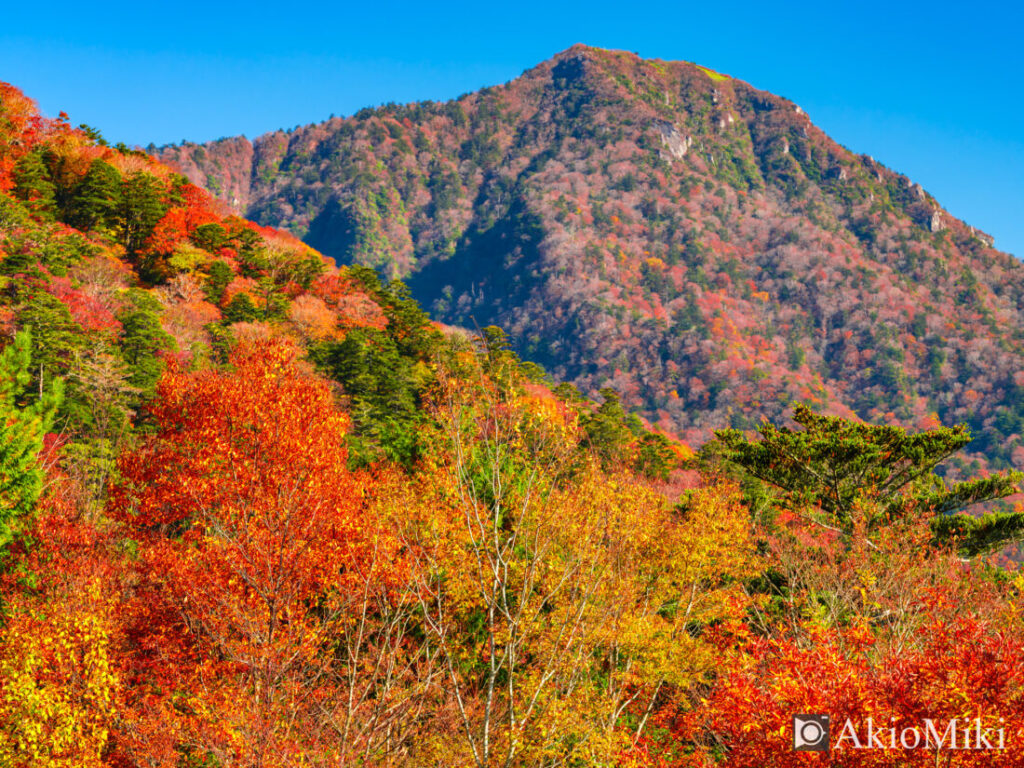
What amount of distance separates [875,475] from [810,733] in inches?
819

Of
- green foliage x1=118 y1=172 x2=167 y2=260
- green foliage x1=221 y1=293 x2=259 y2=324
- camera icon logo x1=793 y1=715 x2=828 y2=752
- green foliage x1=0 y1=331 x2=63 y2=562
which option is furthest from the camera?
green foliage x1=118 y1=172 x2=167 y2=260

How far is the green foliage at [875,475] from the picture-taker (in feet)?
78.3

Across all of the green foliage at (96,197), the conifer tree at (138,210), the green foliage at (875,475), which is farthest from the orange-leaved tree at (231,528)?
the green foliage at (96,197)

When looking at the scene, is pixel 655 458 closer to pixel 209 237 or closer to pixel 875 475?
pixel 875 475

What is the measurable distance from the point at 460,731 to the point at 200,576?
8.38 meters

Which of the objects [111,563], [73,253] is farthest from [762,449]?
[73,253]

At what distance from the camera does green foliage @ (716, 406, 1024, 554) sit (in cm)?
2388

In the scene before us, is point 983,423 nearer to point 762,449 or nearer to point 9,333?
point 762,449

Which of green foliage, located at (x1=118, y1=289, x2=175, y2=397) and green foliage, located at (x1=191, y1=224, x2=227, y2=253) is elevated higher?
green foliage, located at (x1=191, y1=224, x2=227, y2=253)

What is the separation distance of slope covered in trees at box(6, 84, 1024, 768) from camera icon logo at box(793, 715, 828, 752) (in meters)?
0.21

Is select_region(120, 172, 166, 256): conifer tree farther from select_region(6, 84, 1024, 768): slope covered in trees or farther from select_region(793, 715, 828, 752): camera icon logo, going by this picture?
select_region(793, 715, 828, 752): camera icon logo

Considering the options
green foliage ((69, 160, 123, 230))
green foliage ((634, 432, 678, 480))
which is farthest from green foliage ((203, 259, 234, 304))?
green foliage ((634, 432, 678, 480))

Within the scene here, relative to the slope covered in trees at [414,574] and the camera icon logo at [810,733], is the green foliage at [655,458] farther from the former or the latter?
the camera icon logo at [810,733]

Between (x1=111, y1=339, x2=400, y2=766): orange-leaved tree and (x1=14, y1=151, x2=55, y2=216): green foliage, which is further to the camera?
(x1=14, y1=151, x2=55, y2=216): green foliage
